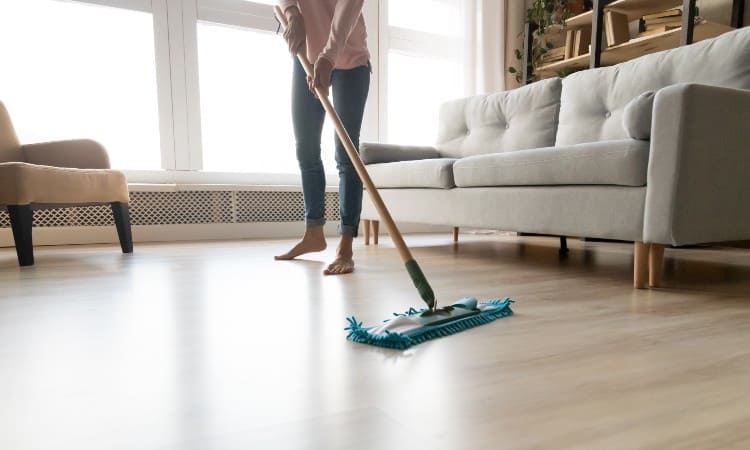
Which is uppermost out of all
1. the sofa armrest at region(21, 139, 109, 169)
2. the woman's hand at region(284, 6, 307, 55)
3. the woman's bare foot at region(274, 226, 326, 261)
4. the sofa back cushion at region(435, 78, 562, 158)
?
the woman's hand at region(284, 6, 307, 55)

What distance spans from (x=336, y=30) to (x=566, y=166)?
839mm

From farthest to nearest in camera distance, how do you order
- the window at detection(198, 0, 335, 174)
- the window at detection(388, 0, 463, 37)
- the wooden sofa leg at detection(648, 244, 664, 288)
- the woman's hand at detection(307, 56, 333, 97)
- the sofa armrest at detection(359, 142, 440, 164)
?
Answer: 1. the window at detection(388, 0, 463, 37)
2. the window at detection(198, 0, 335, 174)
3. the sofa armrest at detection(359, 142, 440, 164)
4. the woman's hand at detection(307, 56, 333, 97)
5. the wooden sofa leg at detection(648, 244, 664, 288)

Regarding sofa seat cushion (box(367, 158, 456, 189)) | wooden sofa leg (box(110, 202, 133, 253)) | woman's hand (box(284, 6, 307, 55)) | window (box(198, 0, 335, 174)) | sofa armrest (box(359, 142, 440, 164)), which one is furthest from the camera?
window (box(198, 0, 335, 174))

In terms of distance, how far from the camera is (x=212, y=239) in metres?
2.99

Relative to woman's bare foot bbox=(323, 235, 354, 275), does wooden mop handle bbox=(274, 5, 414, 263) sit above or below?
above

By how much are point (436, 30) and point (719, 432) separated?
3.82 meters

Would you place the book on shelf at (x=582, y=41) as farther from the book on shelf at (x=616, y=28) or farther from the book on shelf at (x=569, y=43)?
the book on shelf at (x=616, y=28)

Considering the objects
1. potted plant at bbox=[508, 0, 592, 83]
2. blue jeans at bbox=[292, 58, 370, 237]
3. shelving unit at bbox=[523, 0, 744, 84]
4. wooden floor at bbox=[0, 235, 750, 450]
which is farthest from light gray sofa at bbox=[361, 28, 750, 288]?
potted plant at bbox=[508, 0, 592, 83]

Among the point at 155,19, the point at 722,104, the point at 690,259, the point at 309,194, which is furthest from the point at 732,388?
the point at 155,19

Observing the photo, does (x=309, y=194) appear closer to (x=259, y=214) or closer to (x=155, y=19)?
(x=259, y=214)

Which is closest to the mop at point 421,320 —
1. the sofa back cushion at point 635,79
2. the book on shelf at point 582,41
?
the sofa back cushion at point 635,79

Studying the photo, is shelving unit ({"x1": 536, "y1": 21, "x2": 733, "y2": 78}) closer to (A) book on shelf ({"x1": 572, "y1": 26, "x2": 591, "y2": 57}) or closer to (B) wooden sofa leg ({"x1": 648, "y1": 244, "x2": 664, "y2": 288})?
(A) book on shelf ({"x1": 572, "y1": 26, "x2": 591, "y2": 57})

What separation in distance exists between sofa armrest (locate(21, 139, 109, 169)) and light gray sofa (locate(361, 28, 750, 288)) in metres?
1.34

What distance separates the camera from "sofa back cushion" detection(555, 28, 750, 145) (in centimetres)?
162
